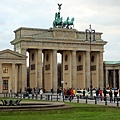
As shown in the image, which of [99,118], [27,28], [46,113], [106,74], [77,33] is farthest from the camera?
[106,74]

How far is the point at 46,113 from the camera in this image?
3306 centimetres

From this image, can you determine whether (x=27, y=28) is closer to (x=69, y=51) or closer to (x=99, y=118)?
(x=69, y=51)

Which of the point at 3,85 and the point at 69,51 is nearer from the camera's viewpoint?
the point at 3,85

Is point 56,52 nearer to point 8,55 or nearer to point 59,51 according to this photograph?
point 59,51

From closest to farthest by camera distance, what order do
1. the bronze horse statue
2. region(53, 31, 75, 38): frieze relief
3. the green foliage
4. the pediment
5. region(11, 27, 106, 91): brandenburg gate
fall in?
1. the green foliage
2. the pediment
3. region(11, 27, 106, 91): brandenburg gate
4. region(53, 31, 75, 38): frieze relief
5. the bronze horse statue

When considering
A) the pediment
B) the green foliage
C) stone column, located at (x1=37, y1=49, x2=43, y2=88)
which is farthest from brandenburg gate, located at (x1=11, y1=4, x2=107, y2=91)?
the green foliage

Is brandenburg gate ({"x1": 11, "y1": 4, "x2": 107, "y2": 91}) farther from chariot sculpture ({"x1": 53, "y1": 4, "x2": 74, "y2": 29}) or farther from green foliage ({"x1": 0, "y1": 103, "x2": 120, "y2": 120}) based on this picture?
green foliage ({"x1": 0, "y1": 103, "x2": 120, "y2": 120})

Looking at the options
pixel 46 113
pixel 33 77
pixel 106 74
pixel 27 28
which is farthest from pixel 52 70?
pixel 46 113

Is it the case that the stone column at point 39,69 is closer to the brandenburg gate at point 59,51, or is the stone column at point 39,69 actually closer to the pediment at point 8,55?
the brandenburg gate at point 59,51

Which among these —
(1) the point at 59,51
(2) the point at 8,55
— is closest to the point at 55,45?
(1) the point at 59,51

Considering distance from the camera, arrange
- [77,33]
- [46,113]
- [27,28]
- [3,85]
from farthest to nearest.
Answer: [77,33] → [27,28] → [3,85] → [46,113]

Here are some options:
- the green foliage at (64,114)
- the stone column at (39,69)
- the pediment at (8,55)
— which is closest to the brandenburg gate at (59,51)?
the stone column at (39,69)

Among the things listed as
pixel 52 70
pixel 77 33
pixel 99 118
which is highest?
pixel 77 33

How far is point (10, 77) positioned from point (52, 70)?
1675 centimetres
